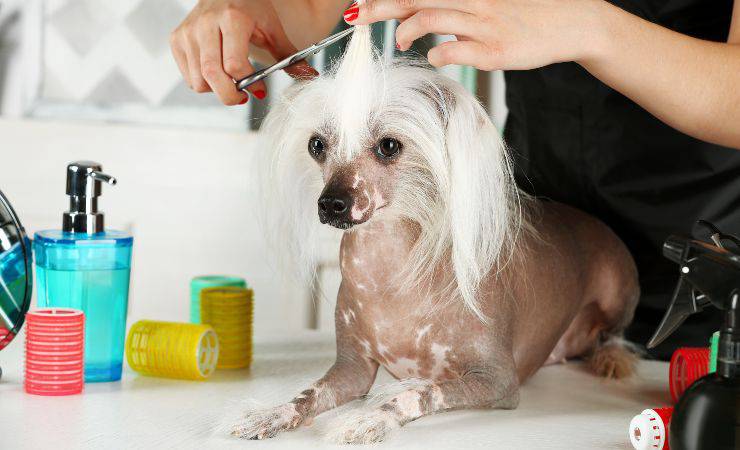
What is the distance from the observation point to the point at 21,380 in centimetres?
87

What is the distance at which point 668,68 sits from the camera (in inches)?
29.1

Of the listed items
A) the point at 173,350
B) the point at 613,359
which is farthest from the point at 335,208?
the point at 613,359

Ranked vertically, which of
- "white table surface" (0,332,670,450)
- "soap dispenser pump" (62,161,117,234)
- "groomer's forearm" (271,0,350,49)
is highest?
"groomer's forearm" (271,0,350,49)

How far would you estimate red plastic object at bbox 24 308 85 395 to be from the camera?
81cm

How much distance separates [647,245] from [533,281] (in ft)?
0.85

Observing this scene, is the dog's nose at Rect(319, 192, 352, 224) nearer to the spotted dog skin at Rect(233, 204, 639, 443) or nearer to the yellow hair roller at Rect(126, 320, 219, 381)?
the spotted dog skin at Rect(233, 204, 639, 443)

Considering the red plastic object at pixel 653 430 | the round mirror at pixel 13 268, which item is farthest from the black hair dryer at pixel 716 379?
the round mirror at pixel 13 268

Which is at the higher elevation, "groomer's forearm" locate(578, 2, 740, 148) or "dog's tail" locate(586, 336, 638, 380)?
"groomer's forearm" locate(578, 2, 740, 148)

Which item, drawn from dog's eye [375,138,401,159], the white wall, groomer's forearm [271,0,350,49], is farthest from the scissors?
the white wall

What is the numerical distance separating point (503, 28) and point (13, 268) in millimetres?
485

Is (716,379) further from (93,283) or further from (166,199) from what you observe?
(166,199)

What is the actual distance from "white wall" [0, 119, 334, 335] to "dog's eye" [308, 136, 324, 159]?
996 mm

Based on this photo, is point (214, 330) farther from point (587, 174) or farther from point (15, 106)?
point (15, 106)

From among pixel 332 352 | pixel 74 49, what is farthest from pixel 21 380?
pixel 74 49
